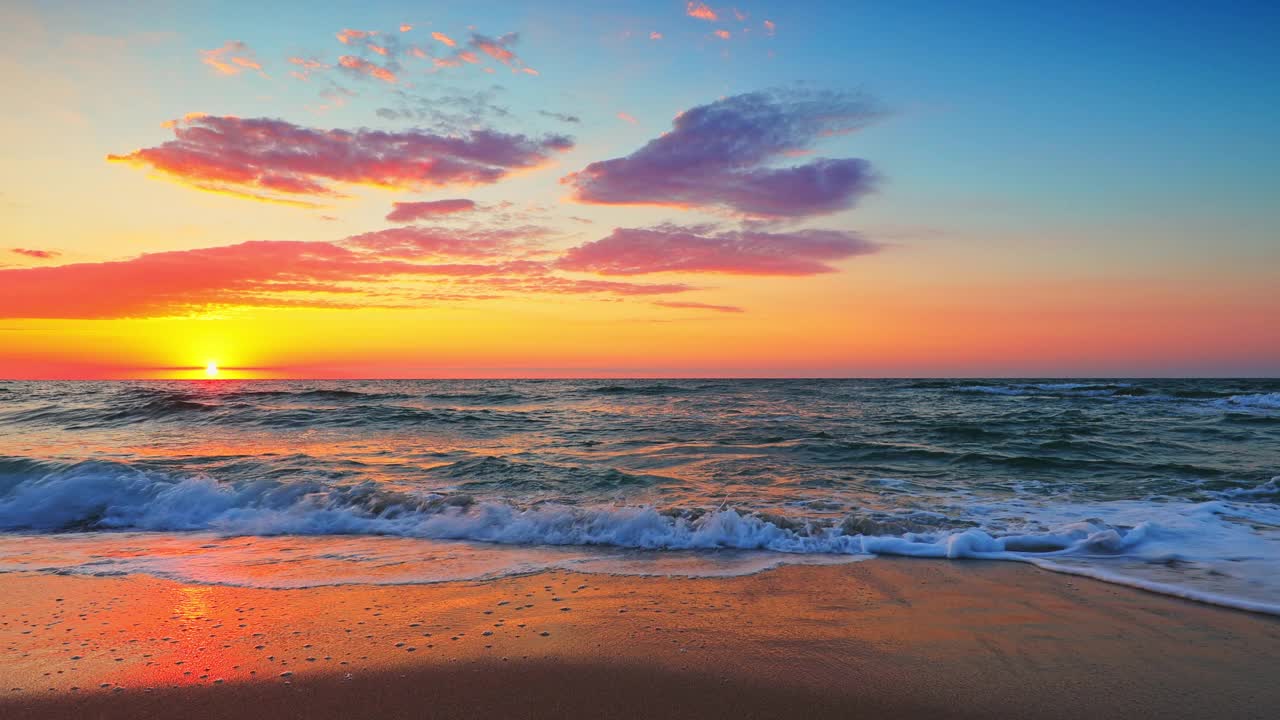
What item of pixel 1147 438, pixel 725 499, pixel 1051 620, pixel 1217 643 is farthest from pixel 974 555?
pixel 1147 438

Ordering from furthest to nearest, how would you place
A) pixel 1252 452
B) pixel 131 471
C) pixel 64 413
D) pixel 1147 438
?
pixel 64 413 → pixel 1147 438 → pixel 1252 452 → pixel 131 471

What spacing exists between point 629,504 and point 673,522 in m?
1.26

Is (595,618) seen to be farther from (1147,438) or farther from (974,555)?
(1147,438)

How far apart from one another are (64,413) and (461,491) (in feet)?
61.8

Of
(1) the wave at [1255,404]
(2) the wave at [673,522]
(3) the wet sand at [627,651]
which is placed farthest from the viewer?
(1) the wave at [1255,404]

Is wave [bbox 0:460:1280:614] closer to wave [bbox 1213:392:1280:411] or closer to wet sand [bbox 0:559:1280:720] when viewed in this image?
wet sand [bbox 0:559:1280:720]

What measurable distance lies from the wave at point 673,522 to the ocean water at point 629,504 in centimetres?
4

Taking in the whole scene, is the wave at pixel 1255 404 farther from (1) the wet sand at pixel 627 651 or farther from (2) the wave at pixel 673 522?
(1) the wet sand at pixel 627 651

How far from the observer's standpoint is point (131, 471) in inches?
366

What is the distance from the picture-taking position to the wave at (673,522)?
621 cm

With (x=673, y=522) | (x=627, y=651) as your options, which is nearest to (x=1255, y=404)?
(x=673, y=522)

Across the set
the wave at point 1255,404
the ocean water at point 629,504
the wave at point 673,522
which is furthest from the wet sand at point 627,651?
the wave at point 1255,404

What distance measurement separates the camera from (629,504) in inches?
327

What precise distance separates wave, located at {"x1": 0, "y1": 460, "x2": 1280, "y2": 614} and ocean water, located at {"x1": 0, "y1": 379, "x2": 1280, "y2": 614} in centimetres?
4
